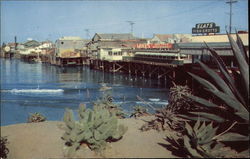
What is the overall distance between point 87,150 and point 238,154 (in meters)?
2.74

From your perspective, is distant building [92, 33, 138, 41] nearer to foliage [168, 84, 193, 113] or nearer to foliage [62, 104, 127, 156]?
foliage [168, 84, 193, 113]

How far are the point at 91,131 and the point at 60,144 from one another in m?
2.60

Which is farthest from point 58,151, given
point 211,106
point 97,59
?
point 97,59

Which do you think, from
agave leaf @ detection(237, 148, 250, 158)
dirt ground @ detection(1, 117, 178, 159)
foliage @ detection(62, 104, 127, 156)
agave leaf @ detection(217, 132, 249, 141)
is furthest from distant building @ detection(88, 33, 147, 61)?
agave leaf @ detection(237, 148, 250, 158)

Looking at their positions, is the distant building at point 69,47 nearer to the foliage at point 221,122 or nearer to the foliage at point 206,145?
the foliage at point 221,122

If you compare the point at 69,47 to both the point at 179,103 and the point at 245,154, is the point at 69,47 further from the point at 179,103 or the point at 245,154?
the point at 245,154

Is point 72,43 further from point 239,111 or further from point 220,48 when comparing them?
point 239,111

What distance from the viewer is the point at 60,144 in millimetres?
7781

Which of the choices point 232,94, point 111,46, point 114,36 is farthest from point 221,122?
point 114,36

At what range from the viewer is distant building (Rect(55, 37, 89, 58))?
4046 inches

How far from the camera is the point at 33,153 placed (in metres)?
8.44

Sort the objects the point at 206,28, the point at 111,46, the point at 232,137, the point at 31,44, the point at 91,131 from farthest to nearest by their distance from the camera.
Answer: the point at 31,44 → the point at 111,46 → the point at 206,28 → the point at 91,131 → the point at 232,137

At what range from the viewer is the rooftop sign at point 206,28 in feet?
201

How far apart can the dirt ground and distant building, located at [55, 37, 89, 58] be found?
92.1 metres
